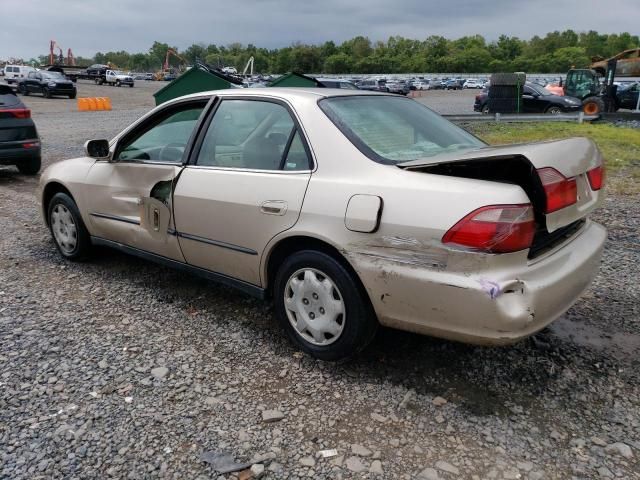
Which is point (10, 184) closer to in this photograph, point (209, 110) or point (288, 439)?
point (209, 110)

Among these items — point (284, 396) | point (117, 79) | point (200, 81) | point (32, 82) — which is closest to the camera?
point (284, 396)

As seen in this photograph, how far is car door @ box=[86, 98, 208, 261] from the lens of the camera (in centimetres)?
398

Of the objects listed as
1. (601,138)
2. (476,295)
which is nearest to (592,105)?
(601,138)

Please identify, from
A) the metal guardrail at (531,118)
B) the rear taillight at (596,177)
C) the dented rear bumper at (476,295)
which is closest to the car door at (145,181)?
the dented rear bumper at (476,295)

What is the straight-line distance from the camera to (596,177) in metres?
3.22

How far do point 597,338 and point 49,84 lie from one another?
37.3 metres

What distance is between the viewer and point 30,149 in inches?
369

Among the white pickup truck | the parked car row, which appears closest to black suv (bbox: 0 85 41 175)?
the parked car row

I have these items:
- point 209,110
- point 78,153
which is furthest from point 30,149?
point 209,110

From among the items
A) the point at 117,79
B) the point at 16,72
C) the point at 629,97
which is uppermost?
the point at 117,79

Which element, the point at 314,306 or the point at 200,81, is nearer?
the point at 314,306

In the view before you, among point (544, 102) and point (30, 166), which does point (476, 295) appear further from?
point (544, 102)

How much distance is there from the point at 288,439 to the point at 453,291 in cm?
106

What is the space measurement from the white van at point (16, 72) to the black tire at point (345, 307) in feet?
133
